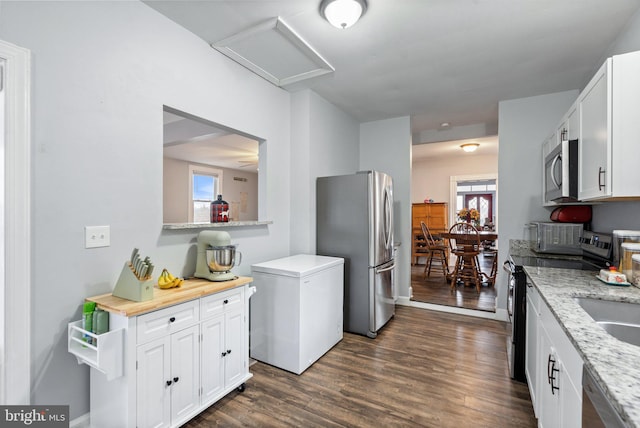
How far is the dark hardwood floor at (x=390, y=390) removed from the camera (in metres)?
1.82

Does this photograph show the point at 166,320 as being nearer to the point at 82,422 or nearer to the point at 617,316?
the point at 82,422

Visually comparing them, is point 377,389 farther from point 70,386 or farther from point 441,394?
point 70,386

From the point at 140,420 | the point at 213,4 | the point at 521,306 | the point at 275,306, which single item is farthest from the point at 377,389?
the point at 213,4

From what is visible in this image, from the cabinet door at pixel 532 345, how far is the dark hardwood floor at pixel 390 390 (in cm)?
17

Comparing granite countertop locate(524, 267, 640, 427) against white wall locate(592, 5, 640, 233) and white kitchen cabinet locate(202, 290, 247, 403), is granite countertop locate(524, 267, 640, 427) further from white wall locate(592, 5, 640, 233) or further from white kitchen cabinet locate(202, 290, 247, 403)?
white kitchen cabinet locate(202, 290, 247, 403)

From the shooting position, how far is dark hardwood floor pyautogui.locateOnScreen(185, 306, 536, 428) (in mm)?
1823

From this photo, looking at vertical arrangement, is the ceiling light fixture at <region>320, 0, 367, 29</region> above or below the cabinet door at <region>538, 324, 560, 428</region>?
above

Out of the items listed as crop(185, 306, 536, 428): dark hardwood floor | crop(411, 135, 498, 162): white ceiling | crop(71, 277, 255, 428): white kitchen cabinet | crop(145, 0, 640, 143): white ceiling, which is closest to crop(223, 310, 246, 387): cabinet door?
crop(71, 277, 255, 428): white kitchen cabinet

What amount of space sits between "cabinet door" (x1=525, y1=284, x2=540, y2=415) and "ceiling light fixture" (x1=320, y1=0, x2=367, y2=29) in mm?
2027

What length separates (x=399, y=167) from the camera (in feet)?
13.9

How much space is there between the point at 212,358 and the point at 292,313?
69 centimetres

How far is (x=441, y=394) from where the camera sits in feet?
6.83

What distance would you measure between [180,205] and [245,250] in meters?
3.98

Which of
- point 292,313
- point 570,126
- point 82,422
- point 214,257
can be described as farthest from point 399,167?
point 82,422
